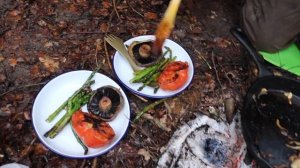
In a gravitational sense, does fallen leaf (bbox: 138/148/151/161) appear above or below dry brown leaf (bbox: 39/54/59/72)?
below

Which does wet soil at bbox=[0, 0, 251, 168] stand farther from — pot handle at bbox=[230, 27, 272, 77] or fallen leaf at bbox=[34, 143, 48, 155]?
pot handle at bbox=[230, 27, 272, 77]

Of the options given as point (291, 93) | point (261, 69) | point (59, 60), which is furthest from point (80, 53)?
point (291, 93)

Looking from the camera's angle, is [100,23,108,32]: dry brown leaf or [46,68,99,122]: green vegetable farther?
[100,23,108,32]: dry brown leaf

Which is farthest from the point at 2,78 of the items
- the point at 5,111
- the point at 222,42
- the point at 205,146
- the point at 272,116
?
the point at 272,116

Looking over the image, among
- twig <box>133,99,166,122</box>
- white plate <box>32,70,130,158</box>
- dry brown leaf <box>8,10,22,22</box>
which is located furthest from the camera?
dry brown leaf <box>8,10,22,22</box>

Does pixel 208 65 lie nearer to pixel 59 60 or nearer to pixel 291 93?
pixel 291 93

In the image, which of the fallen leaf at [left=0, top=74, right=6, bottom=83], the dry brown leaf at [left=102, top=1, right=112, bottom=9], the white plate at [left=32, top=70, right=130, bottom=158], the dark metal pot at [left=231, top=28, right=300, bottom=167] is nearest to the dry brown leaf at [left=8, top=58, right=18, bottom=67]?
the fallen leaf at [left=0, top=74, right=6, bottom=83]
